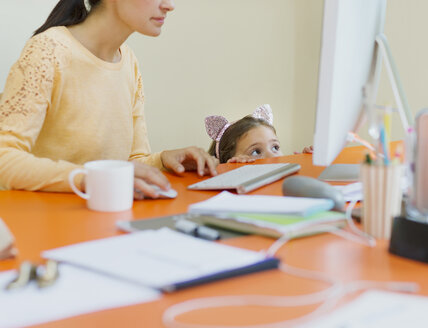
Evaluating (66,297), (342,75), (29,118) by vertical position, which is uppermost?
(342,75)

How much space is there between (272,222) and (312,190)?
15 centimetres

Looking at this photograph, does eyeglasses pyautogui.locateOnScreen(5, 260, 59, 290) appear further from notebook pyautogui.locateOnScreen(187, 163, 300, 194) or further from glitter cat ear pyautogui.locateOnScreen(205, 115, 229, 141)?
glitter cat ear pyautogui.locateOnScreen(205, 115, 229, 141)

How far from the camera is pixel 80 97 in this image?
4.63 feet

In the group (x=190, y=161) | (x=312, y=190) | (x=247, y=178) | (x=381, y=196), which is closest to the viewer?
(x=381, y=196)

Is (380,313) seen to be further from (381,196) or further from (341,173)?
(341,173)

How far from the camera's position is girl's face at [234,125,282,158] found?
173 centimetres

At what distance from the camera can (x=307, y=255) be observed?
2.20 feet

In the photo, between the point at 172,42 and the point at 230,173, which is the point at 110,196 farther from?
the point at 172,42

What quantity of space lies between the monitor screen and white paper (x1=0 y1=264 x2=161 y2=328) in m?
0.35

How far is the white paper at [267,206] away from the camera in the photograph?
76 cm

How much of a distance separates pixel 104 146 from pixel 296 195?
2.47 feet

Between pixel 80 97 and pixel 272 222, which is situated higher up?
pixel 80 97

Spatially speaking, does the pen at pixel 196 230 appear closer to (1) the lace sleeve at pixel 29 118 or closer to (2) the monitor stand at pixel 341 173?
(1) the lace sleeve at pixel 29 118

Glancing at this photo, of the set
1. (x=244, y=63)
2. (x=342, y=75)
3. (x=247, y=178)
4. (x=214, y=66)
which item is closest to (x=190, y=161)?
(x=247, y=178)
